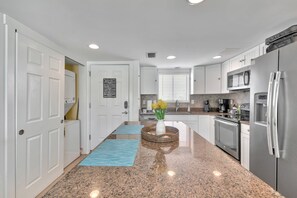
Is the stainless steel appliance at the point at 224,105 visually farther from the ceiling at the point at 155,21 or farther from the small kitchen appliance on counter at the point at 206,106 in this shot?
the ceiling at the point at 155,21

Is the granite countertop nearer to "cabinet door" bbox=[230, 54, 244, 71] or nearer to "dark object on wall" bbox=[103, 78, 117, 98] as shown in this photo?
"cabinet door" bbox=[230, 54, 244, 71]

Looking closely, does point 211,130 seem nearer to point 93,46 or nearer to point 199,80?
point 199,80

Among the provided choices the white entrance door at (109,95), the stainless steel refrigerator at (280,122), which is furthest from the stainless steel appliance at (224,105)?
the white entrance door at (109,95)

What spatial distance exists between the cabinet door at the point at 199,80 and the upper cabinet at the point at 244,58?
0.78m

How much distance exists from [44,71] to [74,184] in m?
1.93

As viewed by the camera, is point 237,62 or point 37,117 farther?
point 237,62

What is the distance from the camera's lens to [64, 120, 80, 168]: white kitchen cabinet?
2882 mm

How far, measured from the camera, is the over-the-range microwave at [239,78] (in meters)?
2.75

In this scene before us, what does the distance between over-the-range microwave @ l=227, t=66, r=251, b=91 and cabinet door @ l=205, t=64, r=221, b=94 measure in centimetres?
37

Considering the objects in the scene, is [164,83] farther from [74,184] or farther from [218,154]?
[74,184]

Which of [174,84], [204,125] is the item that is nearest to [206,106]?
[204,125]

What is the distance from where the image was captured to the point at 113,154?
1059 millimetres

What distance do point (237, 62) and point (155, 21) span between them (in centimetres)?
218

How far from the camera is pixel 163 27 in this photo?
73.2 inches
